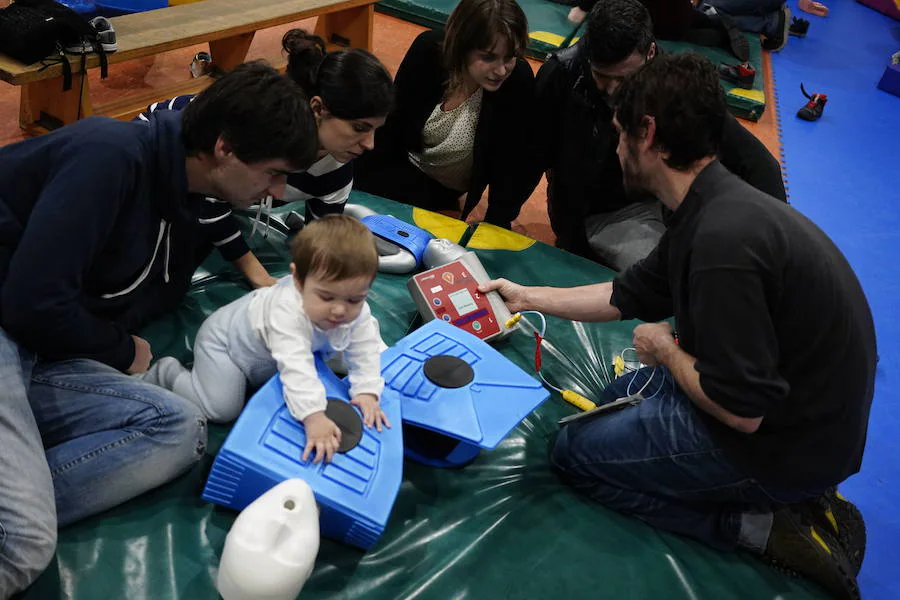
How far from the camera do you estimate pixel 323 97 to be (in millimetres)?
1745

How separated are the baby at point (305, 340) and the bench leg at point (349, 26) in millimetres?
2938

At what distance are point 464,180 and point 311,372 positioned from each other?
4.87ft

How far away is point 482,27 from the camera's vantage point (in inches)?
84.9

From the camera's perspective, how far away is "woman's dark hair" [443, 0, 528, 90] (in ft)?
7.01

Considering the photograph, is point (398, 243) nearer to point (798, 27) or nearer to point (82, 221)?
point (82, 221)

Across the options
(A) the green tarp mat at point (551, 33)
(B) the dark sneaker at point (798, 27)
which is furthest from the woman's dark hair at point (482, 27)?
(B) the dark sneaker at point (798, 27)

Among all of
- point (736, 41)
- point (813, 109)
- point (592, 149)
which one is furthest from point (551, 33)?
point (592, 149)

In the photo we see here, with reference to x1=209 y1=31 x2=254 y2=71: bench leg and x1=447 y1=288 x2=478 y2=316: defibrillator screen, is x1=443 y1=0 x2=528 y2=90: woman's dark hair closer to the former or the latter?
x1=447 y1=288 x2=478 y2=316: defibrillator screen

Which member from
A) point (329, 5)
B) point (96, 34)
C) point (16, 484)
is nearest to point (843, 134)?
point (329, 5)

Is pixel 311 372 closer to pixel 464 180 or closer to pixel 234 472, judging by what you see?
pixel 234 472

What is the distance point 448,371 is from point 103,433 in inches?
27.5

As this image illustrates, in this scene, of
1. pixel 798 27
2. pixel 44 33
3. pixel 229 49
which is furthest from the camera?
pixel 798 27

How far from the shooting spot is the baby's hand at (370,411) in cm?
141

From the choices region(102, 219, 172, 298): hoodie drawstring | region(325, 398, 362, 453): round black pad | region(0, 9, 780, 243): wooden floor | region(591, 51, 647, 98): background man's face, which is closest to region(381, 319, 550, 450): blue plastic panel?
region(325, 398, 362, 453): round black pad
